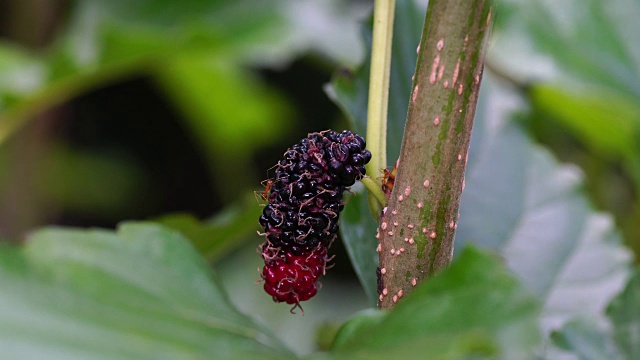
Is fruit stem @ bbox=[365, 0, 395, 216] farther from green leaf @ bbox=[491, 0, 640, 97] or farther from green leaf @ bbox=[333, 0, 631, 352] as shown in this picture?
green leaf @ bbox=[491, 0, 640, 97]

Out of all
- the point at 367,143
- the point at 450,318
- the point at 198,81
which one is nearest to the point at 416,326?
the point at 450,318

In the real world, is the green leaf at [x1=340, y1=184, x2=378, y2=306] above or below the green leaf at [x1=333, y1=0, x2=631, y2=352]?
above

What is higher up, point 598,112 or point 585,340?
point 585,340

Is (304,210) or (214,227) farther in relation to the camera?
(214,227)

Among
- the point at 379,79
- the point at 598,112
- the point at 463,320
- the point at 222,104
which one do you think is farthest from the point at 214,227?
the point at 222,104

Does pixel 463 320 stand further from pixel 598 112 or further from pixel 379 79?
pixel 598 112

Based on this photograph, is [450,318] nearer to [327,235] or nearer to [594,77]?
[327,235]

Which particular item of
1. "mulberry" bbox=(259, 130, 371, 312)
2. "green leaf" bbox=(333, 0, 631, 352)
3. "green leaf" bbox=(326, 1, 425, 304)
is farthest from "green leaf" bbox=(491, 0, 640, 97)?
"mulberry" bbox=(259, 130, 371, 312)

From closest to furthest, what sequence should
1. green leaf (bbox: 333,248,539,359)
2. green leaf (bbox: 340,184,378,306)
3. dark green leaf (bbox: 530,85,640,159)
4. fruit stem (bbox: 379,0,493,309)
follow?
1. green leaf (bbox: 333,248,539,359)
2. fruit stem (bbox: 379,0,493,309)
3. green leaf (bbox: 340,184,378,306)
4. dark green leaf (bbox: 530,85,640,159)
